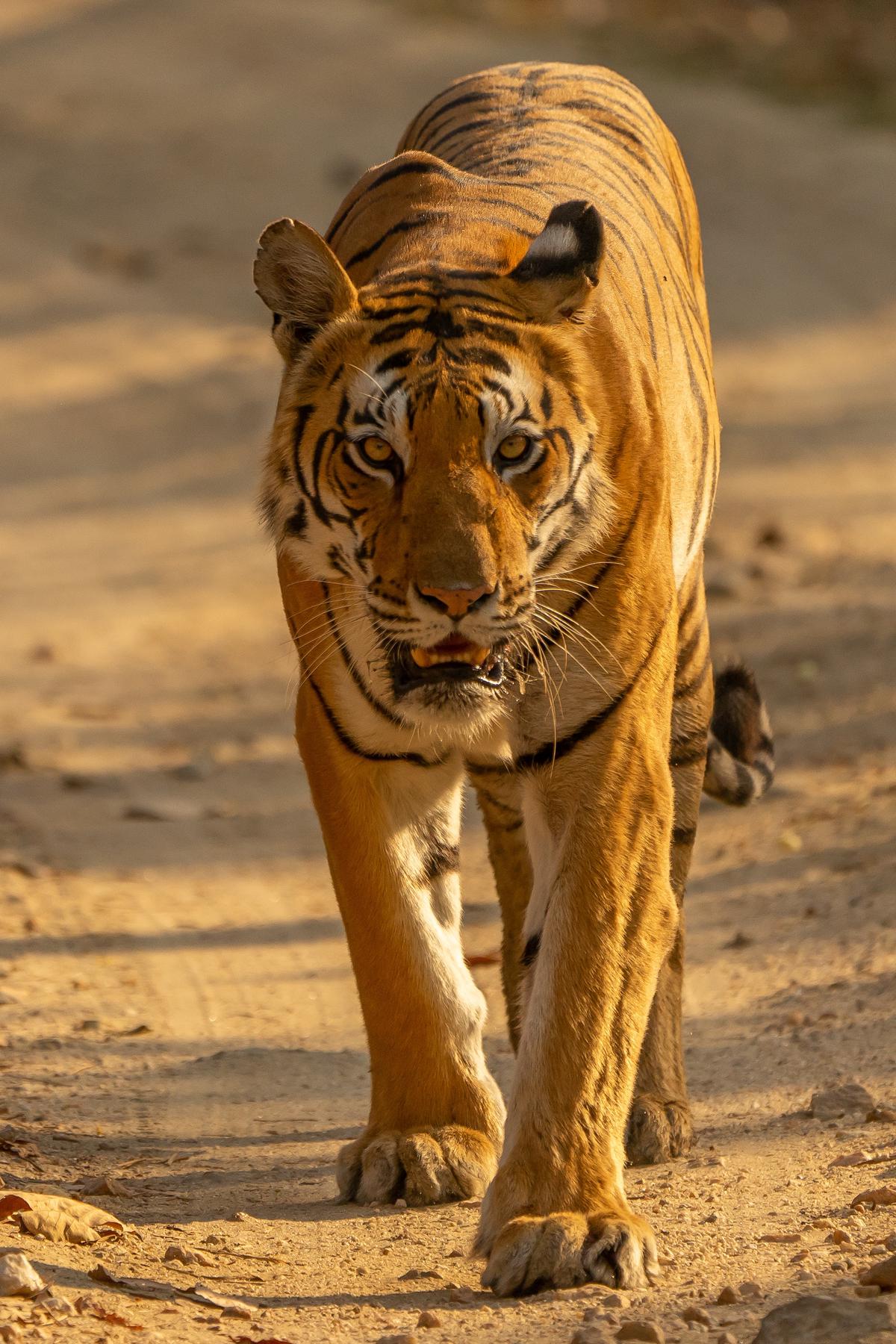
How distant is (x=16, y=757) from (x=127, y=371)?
4544 mm

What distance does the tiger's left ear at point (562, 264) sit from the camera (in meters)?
3.38

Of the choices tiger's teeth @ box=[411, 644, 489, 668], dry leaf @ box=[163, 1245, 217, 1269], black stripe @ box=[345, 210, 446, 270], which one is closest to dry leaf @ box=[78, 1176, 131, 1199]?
dry leaf @ box=[163, 1245, 217, 1269]

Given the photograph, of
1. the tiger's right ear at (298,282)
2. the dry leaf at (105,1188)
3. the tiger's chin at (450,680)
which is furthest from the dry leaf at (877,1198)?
the tiger's right ear at (298,282)

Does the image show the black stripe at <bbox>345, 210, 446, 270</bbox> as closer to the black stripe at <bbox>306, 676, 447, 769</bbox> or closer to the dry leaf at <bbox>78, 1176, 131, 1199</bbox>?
the black stripe at <bbox>306, 676, 447, 769</bbox>

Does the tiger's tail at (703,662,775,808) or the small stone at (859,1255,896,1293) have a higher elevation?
the tiger's tail at (703,662,775,808)

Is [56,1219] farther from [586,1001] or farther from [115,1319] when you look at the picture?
[586,1001]

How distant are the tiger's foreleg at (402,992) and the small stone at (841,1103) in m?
0.64

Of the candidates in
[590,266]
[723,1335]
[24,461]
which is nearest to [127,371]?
[24,461]

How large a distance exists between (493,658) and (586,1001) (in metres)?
0.57

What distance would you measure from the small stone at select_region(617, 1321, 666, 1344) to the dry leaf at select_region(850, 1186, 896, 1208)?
0.66 metres

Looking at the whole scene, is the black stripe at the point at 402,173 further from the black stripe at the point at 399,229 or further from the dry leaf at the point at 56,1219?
the dry leaf at the point at 56,1219

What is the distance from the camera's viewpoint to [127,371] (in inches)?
423

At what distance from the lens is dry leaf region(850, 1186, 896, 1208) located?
3.34 m

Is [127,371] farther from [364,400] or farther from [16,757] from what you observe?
[364,400]
